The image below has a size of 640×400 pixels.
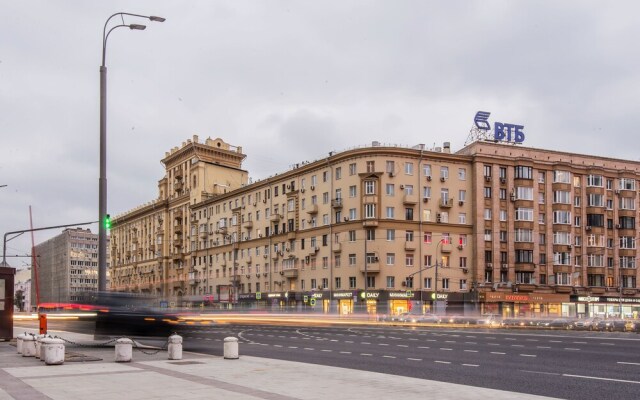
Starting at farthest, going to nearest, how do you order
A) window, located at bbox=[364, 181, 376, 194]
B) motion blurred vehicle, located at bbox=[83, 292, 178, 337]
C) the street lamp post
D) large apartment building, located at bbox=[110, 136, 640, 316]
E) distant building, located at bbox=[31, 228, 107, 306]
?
distant building, located at bbox=[31, 228, 107, 306] < window, located at bbox=[364, 181, 376, 194] < large apartment building, located at bbox=[110, 136, 640, 316] < motion blurred vehicle, located at bbox=[83, 292, 178, 337] < the street lamp post

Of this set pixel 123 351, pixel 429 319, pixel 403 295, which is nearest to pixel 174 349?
pixel 123 351

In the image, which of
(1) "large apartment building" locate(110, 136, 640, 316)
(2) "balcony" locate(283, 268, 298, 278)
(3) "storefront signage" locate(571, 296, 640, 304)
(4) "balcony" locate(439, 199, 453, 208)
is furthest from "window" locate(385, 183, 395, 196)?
(3) "storefront signage" locate(571, 296, 640, 304)

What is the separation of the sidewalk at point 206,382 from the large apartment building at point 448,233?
4865 centimetres

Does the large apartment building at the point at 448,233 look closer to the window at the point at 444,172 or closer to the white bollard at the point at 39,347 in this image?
the window at the point at 444,172

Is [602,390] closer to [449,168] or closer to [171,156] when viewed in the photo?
[449,168]

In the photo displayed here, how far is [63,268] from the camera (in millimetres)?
132000

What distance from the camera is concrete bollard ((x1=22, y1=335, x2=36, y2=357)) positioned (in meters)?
19.2

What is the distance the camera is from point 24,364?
17.0 meters

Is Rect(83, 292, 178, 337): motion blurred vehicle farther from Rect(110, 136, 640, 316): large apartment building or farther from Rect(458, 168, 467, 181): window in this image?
Rect(458, 168, 467, 181): window

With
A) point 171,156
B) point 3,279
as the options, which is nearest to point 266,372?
point 3,279

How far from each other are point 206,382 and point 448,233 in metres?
59.3

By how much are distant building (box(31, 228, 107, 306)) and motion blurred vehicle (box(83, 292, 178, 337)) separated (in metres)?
89.1

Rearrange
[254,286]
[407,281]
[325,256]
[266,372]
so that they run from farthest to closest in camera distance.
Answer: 1. [254,286]
2. [325,256]
3. [407,281]
4. [266,372]

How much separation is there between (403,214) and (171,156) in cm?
4991
